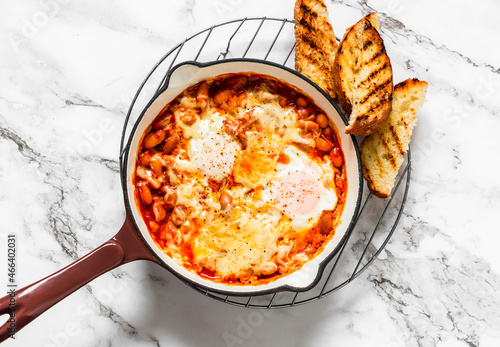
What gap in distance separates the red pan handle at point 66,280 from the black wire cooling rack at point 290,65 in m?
0.72

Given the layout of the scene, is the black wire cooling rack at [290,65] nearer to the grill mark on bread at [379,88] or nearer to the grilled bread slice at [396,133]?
the grilled bread slice at [396,133]

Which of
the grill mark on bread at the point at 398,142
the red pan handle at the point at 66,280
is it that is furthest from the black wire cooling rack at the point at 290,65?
the red pan handle at the point at 66,280

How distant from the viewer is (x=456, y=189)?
10.7 feet

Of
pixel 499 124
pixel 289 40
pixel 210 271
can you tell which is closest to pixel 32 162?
pixel 210 271

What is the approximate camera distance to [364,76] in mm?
2941

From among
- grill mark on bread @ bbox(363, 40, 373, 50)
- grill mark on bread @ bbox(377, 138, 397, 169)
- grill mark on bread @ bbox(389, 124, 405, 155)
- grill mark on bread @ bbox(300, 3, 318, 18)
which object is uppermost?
grill mark on bread @ bbox(300, 3, 318, 18)

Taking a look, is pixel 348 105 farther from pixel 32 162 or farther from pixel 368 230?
pixel 32 162

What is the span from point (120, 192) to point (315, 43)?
144cm

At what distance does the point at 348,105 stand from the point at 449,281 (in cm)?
127

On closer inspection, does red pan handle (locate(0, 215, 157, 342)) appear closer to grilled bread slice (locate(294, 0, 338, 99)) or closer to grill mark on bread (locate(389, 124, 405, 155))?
grilled bread slice (locate(294, 0, 338, 99))

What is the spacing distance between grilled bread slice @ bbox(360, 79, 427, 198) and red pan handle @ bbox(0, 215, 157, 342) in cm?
135

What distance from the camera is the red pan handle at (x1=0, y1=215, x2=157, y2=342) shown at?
8.32ft

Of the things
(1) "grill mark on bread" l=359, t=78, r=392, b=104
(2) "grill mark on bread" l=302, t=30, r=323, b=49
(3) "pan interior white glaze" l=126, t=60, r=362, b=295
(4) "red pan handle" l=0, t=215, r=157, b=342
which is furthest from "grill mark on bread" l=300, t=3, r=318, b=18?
(4) "red pan handle" l=0, t=215, r=157, b=342

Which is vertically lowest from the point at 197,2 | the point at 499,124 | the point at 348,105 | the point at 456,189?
the point at 456,189
